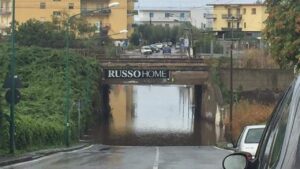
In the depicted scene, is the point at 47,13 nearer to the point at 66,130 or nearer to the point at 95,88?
the point at 95,88

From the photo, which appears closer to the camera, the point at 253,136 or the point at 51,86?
the point at 253,136

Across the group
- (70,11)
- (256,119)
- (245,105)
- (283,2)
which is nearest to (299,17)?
(283,2)

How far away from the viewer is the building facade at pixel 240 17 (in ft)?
464

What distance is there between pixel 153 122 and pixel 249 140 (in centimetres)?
7146

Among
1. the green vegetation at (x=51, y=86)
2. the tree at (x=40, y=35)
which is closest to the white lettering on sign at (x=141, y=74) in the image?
the green vegetation at (x=51, y=86)

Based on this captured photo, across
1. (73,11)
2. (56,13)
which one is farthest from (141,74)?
(73,11)

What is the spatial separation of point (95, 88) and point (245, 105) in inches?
670

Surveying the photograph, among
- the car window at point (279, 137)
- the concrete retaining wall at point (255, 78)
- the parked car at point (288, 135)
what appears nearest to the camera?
the parked car at point (288, 135)

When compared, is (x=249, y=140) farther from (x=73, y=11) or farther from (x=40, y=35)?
(x=73, y=11)

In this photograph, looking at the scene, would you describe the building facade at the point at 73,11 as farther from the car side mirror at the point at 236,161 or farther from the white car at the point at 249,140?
the car side mirror at the point at 236,161

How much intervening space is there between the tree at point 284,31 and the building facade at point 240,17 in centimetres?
11482

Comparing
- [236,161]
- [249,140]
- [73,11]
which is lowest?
[249,140]

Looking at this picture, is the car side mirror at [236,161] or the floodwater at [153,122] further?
the floodwater at [153,122]

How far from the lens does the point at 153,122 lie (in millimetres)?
90688
